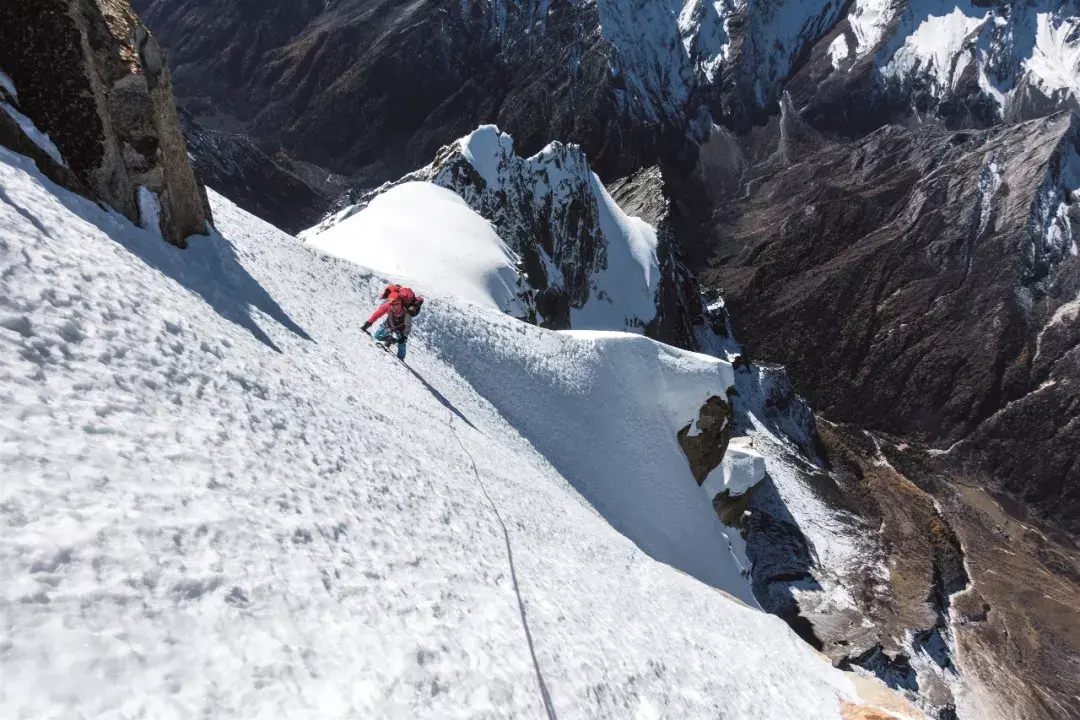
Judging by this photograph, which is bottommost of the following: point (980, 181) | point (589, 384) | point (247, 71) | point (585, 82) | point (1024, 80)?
point (589, 384)

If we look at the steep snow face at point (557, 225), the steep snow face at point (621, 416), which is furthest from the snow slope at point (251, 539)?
the steep snow face at point (557, 225)

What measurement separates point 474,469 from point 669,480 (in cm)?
1847

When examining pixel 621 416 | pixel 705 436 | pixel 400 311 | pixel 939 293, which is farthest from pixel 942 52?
pixel 400 311

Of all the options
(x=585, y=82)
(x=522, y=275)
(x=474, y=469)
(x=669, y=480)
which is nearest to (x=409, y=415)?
(x=474, y=469)

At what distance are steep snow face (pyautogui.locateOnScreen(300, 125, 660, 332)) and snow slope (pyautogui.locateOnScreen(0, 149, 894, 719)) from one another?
1620 inches

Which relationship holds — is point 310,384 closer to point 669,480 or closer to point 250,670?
point 250,670

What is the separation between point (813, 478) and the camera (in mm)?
62062

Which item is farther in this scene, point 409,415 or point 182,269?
point 409,415

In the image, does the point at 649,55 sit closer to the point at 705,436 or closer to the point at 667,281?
the point at 667,281

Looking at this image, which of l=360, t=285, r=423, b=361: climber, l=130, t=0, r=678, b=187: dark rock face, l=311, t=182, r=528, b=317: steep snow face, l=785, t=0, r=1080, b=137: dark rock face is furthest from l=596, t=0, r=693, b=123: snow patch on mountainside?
l=360, t=285, r=423, b=361: climber

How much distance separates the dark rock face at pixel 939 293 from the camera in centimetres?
11612

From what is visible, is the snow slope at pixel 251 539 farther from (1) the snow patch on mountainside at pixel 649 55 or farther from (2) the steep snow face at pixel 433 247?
(1) the snow patch on mountainside at pixel 649 55

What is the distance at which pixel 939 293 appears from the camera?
13012 cm

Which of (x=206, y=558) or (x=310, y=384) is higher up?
(x=310, y=384)
